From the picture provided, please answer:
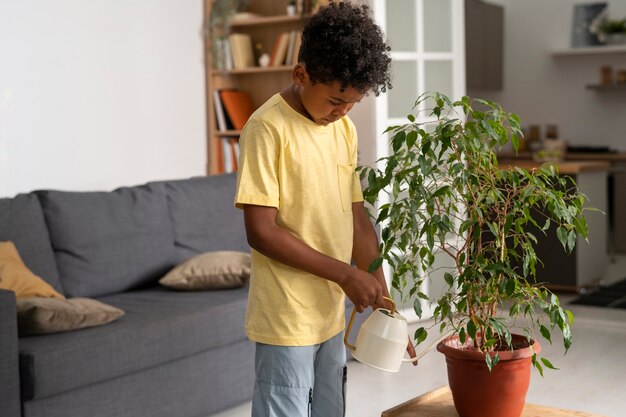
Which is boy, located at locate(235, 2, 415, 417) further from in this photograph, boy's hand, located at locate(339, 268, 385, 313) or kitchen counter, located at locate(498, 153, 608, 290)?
kitchen counter, located at locate(498, 153, 608, 290)

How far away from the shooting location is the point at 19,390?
261 centimetres

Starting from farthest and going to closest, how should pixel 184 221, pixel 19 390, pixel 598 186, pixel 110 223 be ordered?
pixel 598 186
pixel 184 221
pixel 110 223
pixel 19 390

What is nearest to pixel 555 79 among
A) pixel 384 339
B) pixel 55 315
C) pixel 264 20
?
pixel 264 20

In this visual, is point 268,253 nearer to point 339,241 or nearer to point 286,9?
point 339,241

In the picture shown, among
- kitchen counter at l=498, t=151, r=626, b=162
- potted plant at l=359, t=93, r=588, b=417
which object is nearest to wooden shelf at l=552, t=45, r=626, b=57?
kitchen counter at l=498, t=151, r=626, b=162

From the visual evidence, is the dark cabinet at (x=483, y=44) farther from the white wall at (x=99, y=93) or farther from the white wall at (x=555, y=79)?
the white wall at (x=99, y=93)

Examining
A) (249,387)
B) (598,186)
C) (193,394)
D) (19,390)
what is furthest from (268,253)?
(598,186)

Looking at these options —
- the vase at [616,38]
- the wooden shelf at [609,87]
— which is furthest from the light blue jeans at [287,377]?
the vase at [616,38]

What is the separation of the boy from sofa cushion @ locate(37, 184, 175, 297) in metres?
1.84

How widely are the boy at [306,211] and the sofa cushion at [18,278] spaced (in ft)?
5.01

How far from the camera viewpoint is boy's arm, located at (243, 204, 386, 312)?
1717 millimetres

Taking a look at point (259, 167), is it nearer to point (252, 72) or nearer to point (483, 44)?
point (252, 72)

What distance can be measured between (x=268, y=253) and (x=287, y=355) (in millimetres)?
202

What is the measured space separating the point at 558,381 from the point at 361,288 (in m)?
2.17
